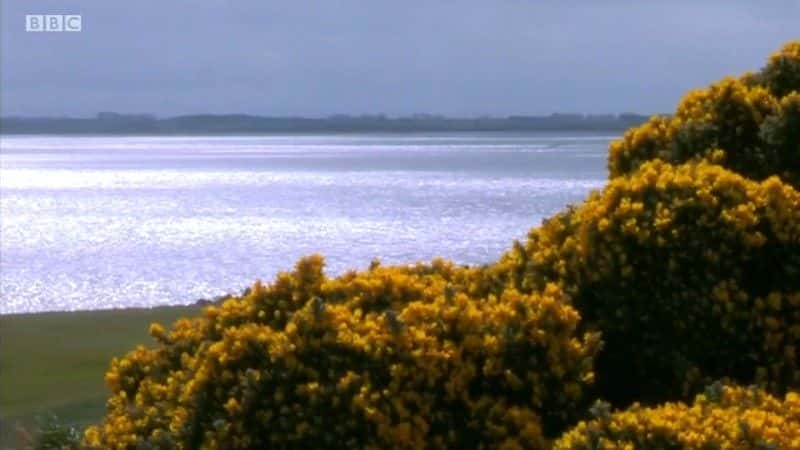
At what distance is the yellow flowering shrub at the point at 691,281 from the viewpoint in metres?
6.06

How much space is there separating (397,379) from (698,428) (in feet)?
3.94

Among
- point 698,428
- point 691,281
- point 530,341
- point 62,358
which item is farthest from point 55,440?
point 62,358

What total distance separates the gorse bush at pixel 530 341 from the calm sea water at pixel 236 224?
1863cm

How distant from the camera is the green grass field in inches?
683

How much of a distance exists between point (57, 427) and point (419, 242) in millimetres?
44965

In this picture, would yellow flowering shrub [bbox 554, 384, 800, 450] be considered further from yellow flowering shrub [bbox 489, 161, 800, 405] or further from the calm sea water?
the calm sea water

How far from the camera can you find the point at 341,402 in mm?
5789

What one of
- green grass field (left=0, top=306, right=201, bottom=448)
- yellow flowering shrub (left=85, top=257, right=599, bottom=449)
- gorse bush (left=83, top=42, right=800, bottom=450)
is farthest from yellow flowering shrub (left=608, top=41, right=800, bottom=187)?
green grass field (left=0, top=306, right=201, bottom=448)

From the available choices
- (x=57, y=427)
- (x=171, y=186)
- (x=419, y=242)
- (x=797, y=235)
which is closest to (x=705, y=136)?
(x=797, y=235)

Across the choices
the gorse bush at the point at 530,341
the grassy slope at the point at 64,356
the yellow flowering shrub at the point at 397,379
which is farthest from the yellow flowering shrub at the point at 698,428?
the grassy slope at the point at 64,356

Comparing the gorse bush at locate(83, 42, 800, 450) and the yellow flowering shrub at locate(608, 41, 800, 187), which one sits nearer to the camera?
the gorse bush at locate(83, 42, 800, 450)

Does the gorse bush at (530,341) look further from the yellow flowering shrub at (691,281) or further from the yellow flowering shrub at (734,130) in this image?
the yellow flowering shrub at (734,130)

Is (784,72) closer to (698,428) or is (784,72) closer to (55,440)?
(698,428)

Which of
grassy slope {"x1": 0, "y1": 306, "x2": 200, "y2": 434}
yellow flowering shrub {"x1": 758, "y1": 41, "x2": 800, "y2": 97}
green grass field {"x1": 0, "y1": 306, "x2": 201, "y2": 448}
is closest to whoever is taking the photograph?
yellow flowering shrub {"x1": 758, "y1": 41, "x2": 800, "y2": 97}
